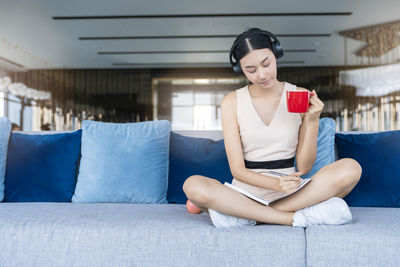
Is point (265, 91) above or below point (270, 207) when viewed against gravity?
above

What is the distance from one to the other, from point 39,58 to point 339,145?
782 centimetres

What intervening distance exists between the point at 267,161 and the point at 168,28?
5246mm

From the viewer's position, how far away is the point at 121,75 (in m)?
9.82

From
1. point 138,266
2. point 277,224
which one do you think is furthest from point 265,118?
point 138,266

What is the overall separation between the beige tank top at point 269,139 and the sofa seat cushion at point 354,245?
0.35 metres

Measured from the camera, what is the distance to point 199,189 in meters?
1.43

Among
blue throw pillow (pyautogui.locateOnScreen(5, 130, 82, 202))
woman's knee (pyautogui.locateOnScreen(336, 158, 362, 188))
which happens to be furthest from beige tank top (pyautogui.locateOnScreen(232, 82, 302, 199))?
blue throw pillow (pyautogui.locateOnScreen(5, 130, 82, 202))

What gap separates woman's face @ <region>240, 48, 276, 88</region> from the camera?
5.00 feet

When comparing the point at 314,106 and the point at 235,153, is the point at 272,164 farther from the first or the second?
the point at 314,106

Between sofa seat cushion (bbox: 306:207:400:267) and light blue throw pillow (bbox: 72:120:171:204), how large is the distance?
3.17 ft

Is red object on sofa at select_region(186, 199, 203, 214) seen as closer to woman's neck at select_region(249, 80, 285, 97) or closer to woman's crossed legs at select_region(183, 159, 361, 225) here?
woman's crossed legs at select_region(183, 159, 361, 225)

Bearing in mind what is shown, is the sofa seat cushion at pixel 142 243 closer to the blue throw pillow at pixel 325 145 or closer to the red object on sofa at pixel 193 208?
the red object on sofa at pixel 193 208

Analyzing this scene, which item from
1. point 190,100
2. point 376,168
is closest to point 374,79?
point 190,100

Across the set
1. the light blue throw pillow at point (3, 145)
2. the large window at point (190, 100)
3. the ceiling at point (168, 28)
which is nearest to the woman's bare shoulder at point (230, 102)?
the light blue throw pillow at point (3, 145)
